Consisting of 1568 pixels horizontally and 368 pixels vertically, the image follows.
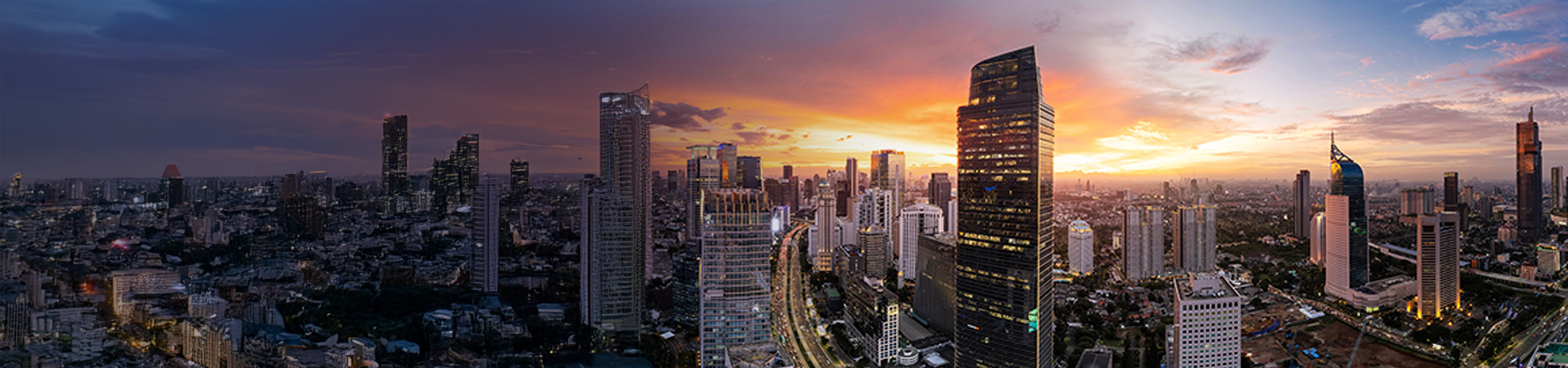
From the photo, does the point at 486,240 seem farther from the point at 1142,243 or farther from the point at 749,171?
the point at 1142,243

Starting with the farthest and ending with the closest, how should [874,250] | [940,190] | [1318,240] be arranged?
[940,190] → [1318,240] → [874,250]

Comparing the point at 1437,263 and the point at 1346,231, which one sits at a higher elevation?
the point at 1346,231

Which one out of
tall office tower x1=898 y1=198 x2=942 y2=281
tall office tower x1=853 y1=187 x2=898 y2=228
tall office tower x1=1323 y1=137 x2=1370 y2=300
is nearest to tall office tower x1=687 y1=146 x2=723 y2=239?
tall office tower x1=898 y1=198 x2=942 y2=281

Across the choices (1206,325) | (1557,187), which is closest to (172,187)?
(1206,325)

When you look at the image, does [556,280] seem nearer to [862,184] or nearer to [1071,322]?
[1071,322]

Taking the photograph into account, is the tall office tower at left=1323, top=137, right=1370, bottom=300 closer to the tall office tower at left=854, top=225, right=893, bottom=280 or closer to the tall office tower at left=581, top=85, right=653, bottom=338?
the tall office tower at left=854, top=225, right=893, bottom=280
